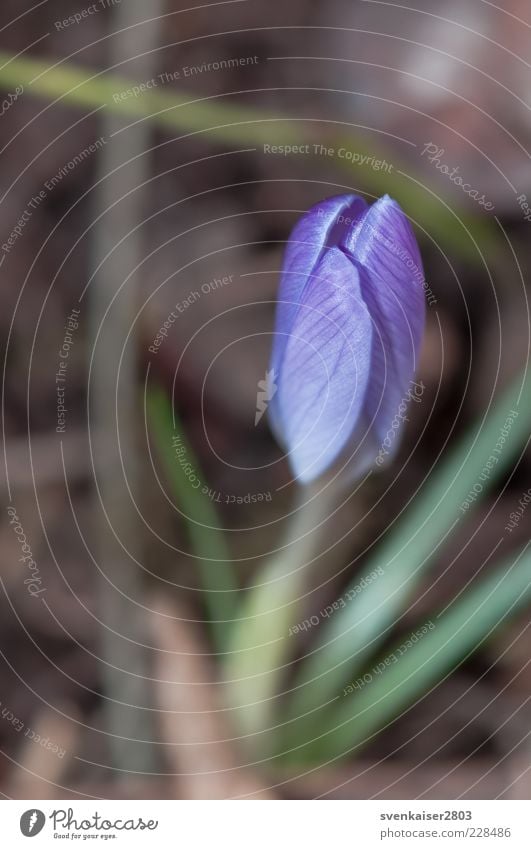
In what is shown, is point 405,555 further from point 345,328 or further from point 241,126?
point 241,126

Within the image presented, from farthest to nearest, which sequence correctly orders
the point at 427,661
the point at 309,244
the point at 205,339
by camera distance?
the point at 205,339 → the point at 427,661 → the point at 309,244

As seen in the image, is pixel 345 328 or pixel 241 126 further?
pixel 241 126

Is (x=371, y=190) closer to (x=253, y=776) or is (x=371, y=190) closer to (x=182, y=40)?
(x=182, y=40)

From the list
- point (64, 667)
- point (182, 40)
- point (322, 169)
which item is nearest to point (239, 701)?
point (64, 667)

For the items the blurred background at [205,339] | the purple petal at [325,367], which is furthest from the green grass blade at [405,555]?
the purple petal at [325,367]

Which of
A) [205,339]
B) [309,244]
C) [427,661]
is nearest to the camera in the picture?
[309,244]

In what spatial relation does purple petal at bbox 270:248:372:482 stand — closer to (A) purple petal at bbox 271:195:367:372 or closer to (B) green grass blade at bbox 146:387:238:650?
(A) purple petal at bbox 271:195:367:372
